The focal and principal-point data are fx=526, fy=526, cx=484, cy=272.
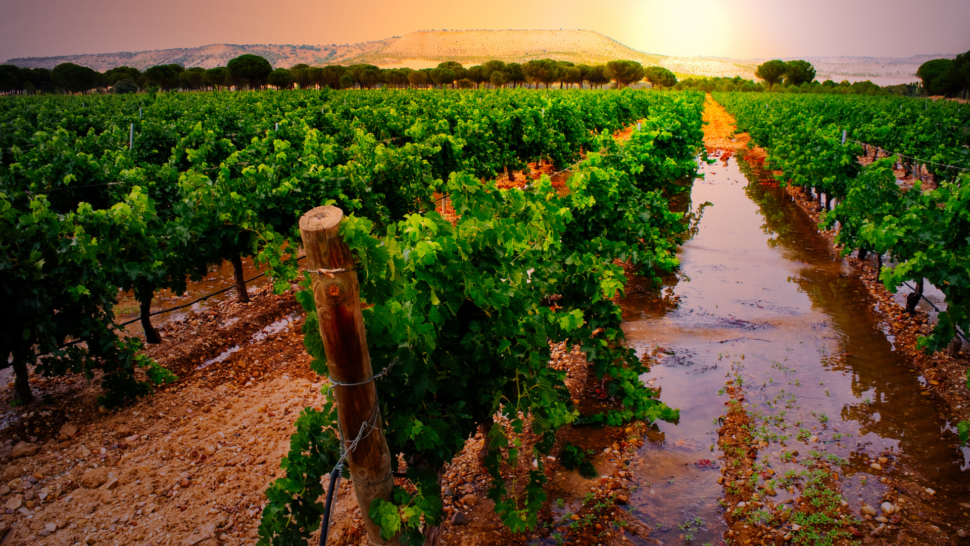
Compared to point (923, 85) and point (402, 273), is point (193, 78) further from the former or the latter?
point (923, 85)

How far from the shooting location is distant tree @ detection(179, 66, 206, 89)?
99.8 meters

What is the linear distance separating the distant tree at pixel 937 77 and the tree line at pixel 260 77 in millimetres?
49277

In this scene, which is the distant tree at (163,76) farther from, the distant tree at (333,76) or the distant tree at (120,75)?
the distant tree at (333,76)

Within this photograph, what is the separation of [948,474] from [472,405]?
4389 mm

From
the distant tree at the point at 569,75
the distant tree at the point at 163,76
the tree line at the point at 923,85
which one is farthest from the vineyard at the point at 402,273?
the distant tree at the point at 569,75

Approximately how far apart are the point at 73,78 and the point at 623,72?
369ft

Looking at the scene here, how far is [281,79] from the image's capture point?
322 feet

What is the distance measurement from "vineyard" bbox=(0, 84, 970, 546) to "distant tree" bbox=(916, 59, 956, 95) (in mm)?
88081

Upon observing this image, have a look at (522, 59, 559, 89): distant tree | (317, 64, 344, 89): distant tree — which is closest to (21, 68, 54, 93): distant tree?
(317, 64, 344, 89): distant tree

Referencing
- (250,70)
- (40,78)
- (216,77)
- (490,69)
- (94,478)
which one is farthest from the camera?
(490,69)

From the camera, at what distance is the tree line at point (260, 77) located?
3565 inches

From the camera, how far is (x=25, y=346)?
5328 mm

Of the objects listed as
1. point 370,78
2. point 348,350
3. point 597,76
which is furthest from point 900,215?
point 597,76

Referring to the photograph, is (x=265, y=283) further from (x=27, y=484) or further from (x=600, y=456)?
(x=600, y=456)
